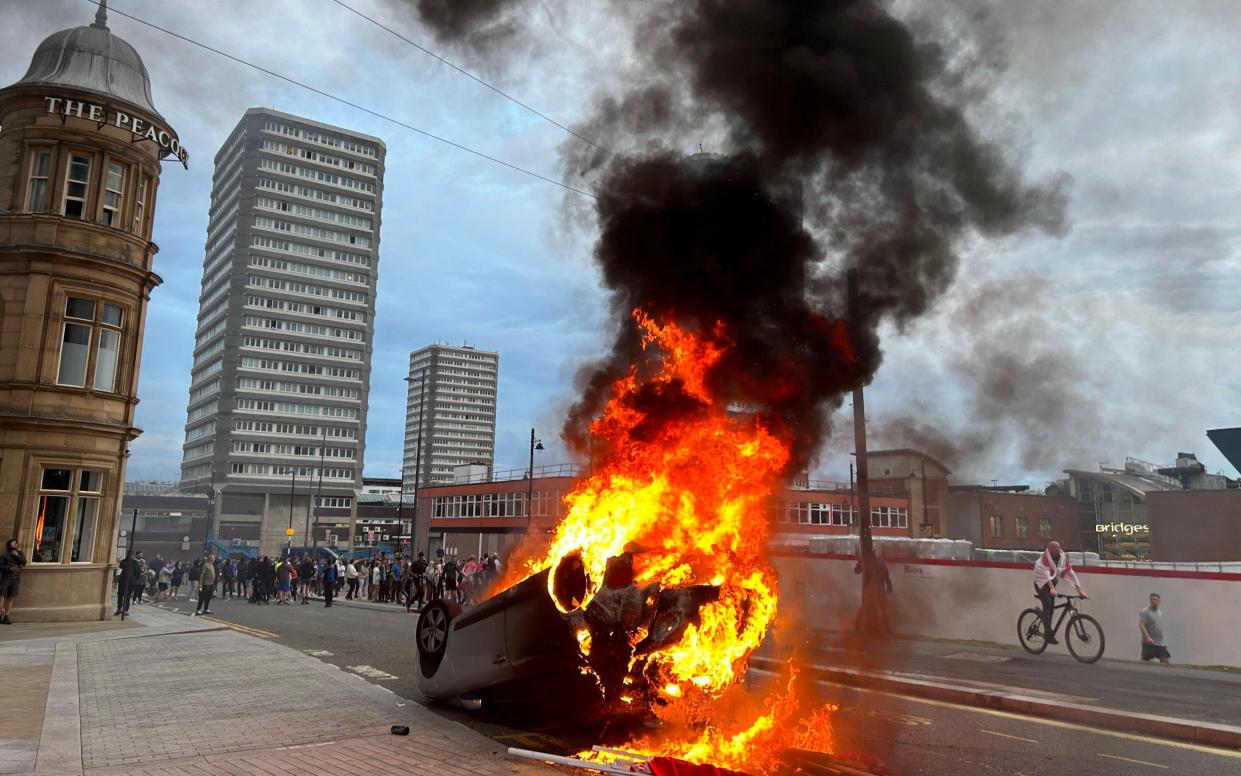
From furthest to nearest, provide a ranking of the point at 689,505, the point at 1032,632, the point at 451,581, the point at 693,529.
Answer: the point at 451,581, the point at 1032,632, the point at 689,505, the point at 693,529

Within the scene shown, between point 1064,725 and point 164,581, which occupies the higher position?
point 1064,725

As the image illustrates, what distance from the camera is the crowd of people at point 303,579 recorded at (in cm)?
2125

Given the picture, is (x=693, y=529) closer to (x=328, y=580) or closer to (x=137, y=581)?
(x=328, y=580)

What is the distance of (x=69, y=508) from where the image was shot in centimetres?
1820

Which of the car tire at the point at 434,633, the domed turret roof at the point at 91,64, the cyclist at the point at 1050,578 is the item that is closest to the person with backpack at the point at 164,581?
the domed turret roof at the point at 91,64

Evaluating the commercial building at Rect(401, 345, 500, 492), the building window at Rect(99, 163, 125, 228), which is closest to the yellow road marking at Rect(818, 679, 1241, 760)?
the building window at Rect(99, 163, 125, 228)

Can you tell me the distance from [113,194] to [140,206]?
72cm

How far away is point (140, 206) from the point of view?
20094mm

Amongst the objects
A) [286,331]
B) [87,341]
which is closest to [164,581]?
[87,341]

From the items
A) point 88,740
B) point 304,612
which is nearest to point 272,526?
point 304,612

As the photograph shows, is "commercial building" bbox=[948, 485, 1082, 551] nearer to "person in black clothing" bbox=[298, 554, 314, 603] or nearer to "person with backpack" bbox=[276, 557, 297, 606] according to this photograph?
"person in black clothing" bbox=[298, 554, 314, 603]

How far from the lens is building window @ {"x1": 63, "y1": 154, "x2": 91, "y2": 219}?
18.8 metres

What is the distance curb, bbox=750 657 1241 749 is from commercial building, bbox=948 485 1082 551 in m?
14.6

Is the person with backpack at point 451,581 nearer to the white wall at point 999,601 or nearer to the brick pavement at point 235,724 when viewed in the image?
the white wall at point 999,601
